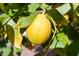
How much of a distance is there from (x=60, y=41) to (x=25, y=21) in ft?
0.49

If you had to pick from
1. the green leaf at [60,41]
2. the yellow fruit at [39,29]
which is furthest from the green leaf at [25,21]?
the green leaf at [60,41]

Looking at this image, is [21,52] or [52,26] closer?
[52,26]

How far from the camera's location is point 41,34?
2.42ft

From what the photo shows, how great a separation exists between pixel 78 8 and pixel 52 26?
112mm

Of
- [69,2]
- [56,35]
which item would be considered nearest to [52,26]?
[56,35]

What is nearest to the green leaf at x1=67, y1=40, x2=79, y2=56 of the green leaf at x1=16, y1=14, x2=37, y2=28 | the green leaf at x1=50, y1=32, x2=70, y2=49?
the green leaf at x1=50, y1=32, x2=70, y2=49

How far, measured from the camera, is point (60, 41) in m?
0.78

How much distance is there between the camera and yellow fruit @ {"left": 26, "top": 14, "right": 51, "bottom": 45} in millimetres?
732

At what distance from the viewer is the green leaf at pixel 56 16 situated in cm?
75

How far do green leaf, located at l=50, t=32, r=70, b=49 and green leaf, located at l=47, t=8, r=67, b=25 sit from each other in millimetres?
42

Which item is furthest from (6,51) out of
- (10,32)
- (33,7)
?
(33,7)

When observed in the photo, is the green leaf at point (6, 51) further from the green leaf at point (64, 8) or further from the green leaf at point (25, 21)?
the green leaf at point (64, 8)

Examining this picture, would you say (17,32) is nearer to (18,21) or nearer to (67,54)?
(18,21)

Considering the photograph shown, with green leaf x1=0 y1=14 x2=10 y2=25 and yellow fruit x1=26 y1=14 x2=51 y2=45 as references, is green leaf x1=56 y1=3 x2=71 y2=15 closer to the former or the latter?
yellow fruit x1=26 y1=14 x2=51 y2=45
